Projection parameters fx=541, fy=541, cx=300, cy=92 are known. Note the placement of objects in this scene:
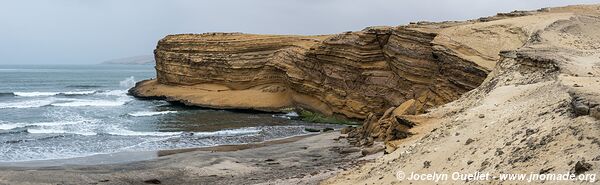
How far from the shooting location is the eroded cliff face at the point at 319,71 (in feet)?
78.7

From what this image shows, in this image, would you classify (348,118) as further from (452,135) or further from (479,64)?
(452,135)

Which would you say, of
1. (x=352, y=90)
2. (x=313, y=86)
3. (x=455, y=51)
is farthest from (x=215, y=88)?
(x=455, y=51)

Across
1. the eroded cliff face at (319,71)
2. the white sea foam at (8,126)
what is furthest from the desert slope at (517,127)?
the white sea foam at (8,126)

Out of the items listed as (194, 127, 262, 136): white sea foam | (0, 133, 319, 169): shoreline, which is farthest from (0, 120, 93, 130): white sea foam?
(0, 133, 319, 169): shoreline

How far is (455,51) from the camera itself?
73.8 feet

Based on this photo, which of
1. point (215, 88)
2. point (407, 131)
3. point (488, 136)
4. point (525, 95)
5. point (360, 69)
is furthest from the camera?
point (215, 88)

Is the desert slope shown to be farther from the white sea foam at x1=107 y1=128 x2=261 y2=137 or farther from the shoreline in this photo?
the white sea foam at x1=107 y1=128 x2=261 y2=137

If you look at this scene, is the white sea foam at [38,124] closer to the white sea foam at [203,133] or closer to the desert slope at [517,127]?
the white sea foam at [203,133]

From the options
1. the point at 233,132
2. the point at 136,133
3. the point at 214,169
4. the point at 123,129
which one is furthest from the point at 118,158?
the point at 123,129

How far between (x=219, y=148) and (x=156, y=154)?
2.45m

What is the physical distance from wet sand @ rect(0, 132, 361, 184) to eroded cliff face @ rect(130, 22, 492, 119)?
13.8ft

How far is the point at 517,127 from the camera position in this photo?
30.1 feet

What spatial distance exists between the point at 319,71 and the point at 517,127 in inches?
995

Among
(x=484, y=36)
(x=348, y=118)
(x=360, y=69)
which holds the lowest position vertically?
(x=348, y=118)
